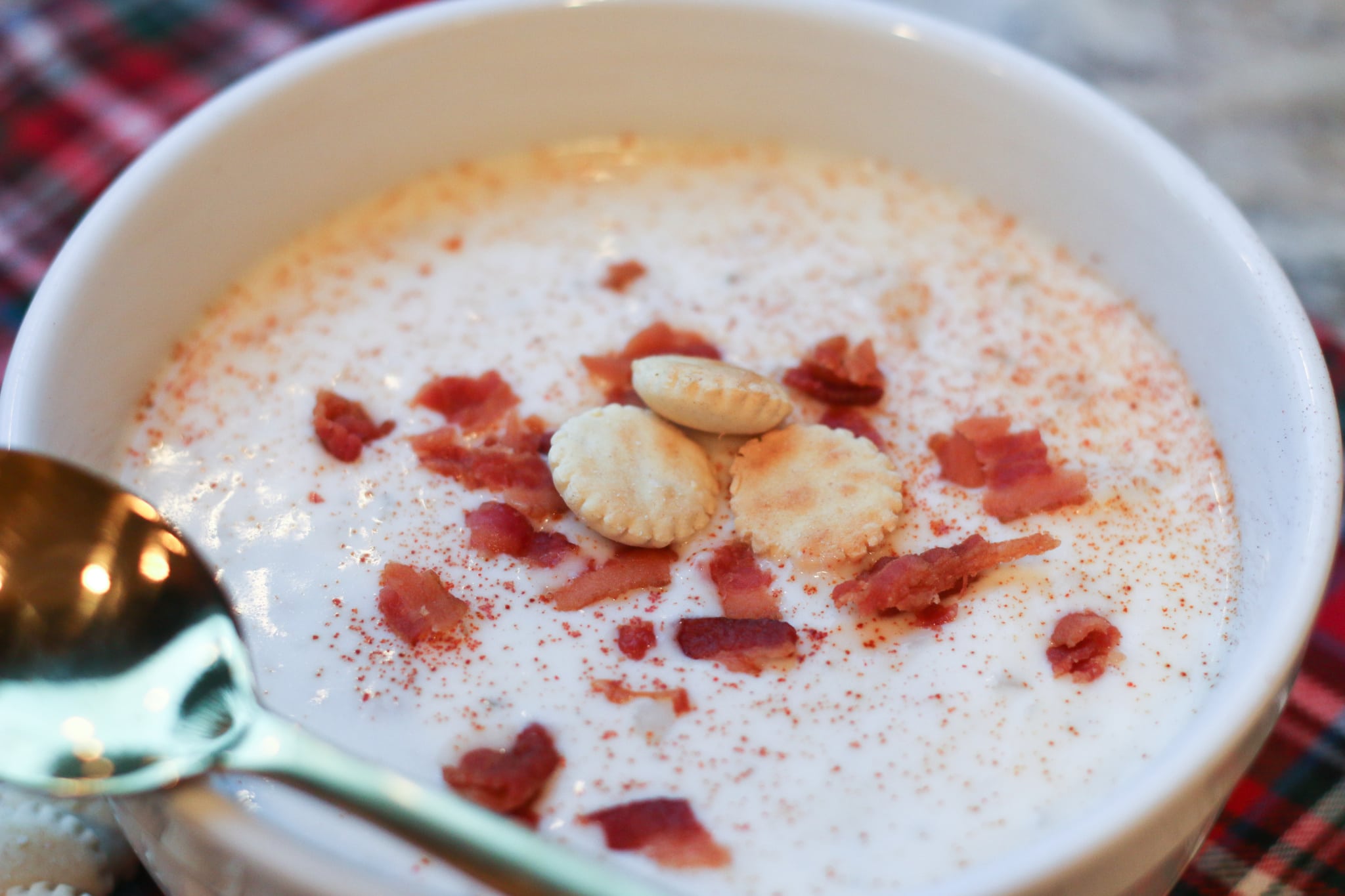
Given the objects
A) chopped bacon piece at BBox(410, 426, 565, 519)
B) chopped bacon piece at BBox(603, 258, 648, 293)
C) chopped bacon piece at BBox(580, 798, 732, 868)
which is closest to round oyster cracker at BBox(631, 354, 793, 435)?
chopped bacon piece at BBox(410, 426, 565, 519)

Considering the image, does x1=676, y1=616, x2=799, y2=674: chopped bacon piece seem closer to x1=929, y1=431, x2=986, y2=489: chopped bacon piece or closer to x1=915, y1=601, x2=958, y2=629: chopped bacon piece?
x1=915, y1=601, x2=958, y2=629: chopped bacon piece

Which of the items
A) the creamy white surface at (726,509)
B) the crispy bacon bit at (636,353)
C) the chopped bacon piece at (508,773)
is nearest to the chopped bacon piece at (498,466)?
the creamy white surface at (726,509)

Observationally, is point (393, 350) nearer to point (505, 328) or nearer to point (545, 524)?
point (505, 328)

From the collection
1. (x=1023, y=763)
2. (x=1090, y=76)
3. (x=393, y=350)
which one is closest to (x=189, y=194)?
(x=393, y=350)

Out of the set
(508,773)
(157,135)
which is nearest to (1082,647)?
(508,773)

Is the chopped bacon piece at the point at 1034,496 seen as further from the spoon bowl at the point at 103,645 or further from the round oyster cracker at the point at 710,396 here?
the spoon bowl at the point at 103,645
